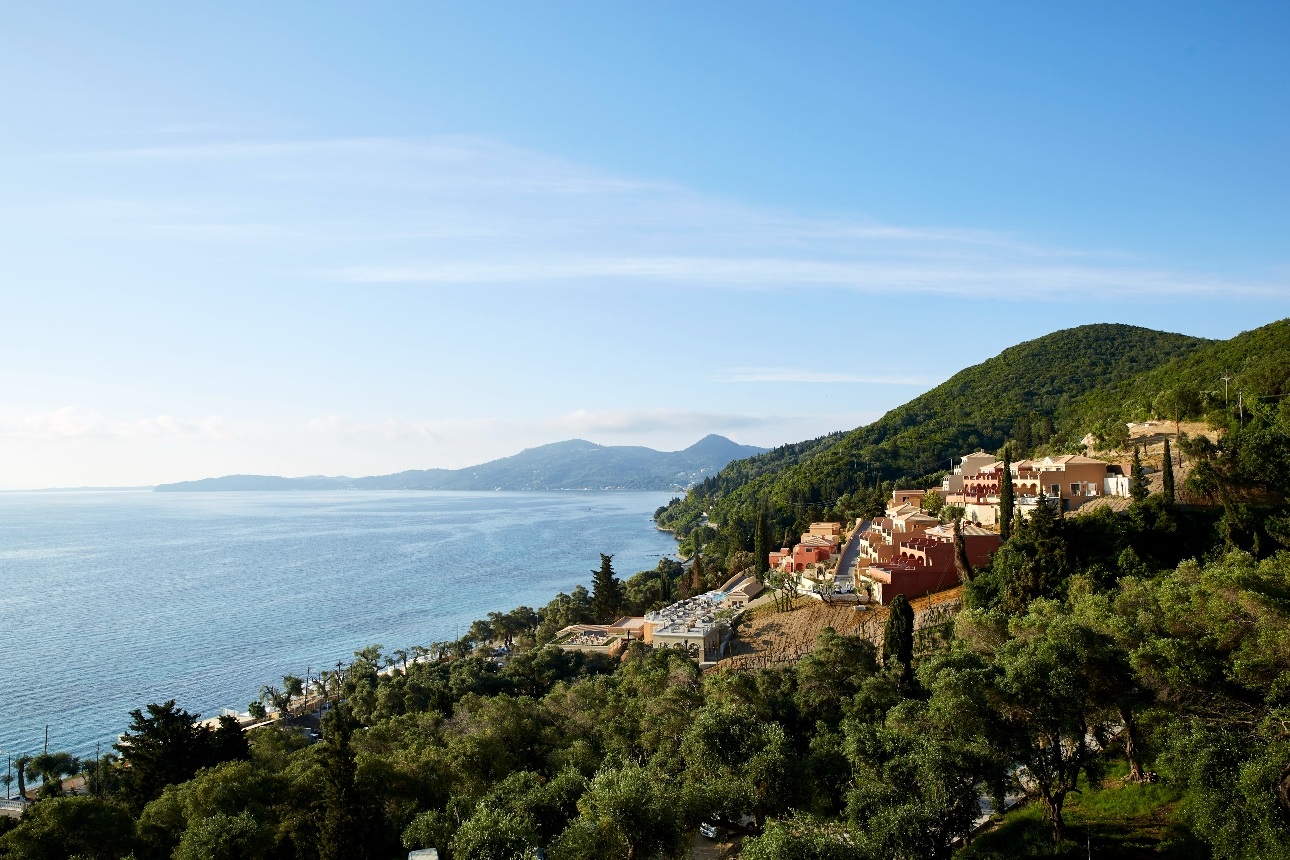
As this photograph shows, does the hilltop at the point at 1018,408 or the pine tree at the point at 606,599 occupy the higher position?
the hilltop at the point at 1018,408

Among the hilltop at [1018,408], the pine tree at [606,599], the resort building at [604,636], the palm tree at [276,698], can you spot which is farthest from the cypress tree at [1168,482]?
the palm tree at [276,698]

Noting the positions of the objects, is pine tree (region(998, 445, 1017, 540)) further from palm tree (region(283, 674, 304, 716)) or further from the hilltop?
palm tree (region(283, 674, 304, 716))

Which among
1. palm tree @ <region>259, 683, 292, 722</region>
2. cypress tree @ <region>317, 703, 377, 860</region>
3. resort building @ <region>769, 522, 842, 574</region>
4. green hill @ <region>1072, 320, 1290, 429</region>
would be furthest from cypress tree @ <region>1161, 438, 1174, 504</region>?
palm tree @ <region>259, 683, 292, 722</region>

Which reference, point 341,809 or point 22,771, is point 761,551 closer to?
point 341,809

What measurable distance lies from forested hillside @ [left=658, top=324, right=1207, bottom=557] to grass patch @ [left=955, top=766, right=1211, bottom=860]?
37.5 m

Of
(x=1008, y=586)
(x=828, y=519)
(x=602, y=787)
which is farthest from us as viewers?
(x=828, y=519)

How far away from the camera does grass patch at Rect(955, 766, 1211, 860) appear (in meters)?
13.3

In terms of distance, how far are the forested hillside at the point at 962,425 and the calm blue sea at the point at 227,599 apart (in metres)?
17.7

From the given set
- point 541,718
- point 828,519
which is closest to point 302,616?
point 828,519

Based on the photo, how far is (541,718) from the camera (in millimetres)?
22656

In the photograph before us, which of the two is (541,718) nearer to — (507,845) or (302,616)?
(507,845)

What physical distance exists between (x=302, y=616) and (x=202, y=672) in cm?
1671

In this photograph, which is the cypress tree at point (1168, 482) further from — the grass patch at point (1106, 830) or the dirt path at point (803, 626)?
the grass patch at point (1106, 830)

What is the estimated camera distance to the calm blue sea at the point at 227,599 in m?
44.4
